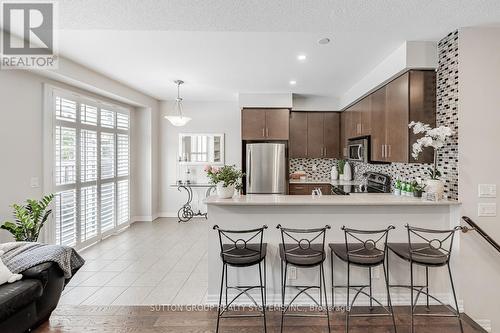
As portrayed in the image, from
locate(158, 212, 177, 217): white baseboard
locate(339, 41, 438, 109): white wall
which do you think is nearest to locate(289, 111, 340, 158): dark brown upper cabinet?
locate(339, 41, 438, 109): white wall

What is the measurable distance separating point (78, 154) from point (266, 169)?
10.5 feet

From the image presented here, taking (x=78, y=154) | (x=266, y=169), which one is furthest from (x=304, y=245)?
(x=78, y=154)

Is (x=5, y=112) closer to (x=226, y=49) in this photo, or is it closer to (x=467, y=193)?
(x=226, y=49)

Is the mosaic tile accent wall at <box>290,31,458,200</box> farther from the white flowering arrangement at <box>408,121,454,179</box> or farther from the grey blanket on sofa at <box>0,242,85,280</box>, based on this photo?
the grey blanket on sofa at <box>0,242,85,280</box>

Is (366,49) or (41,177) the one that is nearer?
(366,49)

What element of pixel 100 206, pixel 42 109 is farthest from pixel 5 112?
pixel 100 206

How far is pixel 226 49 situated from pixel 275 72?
3.46ft

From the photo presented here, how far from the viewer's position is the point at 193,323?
2.50 metres

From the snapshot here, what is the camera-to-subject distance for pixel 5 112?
308cm

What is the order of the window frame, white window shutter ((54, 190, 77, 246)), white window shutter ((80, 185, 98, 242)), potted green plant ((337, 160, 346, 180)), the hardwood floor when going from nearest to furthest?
1. the hardwood floor
2. the window frame
3. white window shutter ((54, 190, 77, 246))
4. white window shutter ((80, 185, 98, 242))
5. potted green plant ((337, 160, 346, 180))

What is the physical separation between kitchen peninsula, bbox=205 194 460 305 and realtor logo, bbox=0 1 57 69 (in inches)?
87.9

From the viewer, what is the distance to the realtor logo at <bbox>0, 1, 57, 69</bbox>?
2305mm

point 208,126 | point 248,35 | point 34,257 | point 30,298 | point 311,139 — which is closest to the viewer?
point 30,298

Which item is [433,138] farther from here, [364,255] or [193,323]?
[193,323]
